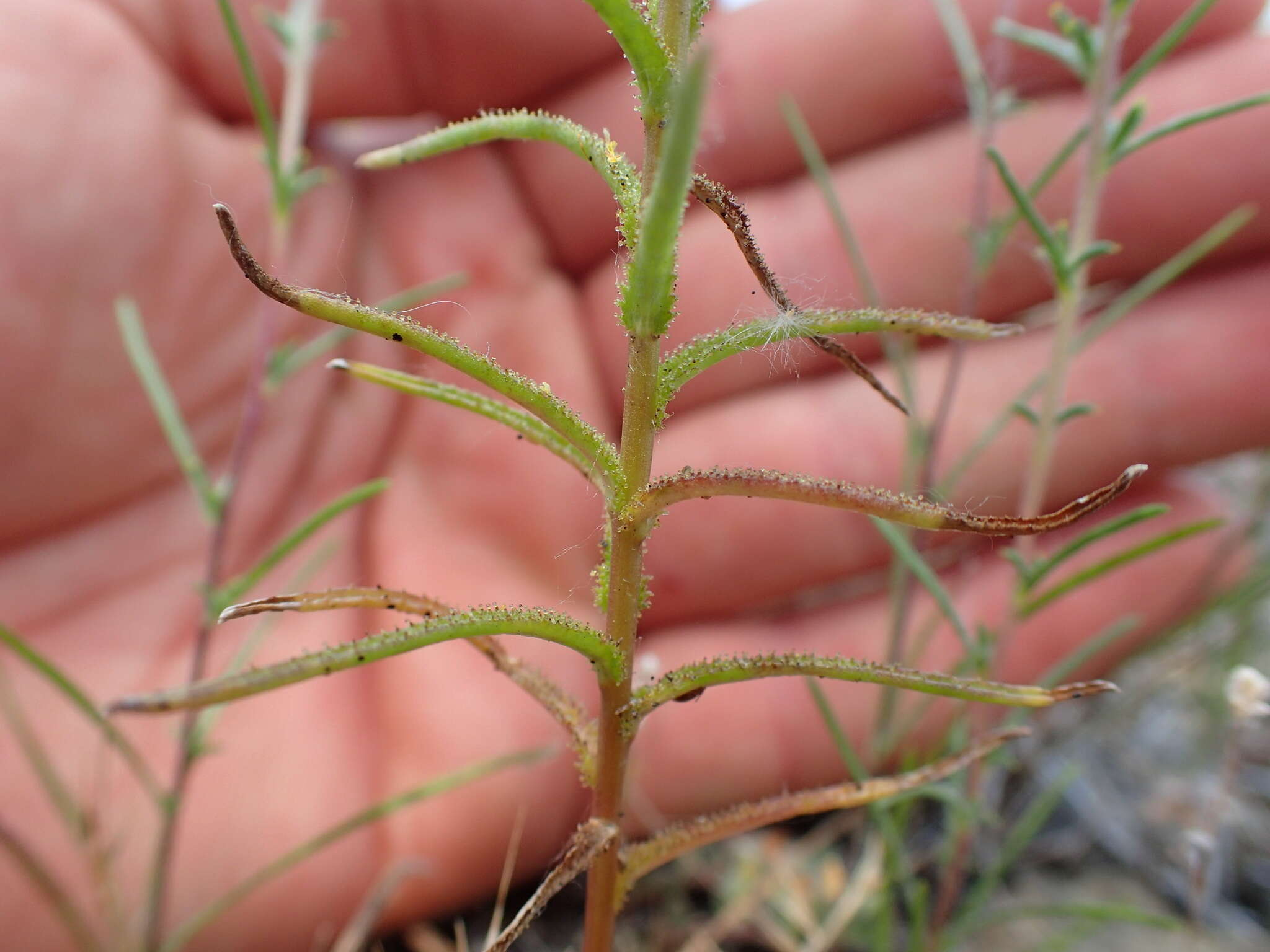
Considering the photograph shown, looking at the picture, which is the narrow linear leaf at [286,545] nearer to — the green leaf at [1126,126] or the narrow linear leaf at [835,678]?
the narrow linear leaf at [835,678]

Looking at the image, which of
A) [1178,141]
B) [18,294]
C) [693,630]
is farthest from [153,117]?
[1178,141]

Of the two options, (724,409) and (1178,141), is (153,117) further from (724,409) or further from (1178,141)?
(1178,141)

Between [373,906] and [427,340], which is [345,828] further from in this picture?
[427,340]

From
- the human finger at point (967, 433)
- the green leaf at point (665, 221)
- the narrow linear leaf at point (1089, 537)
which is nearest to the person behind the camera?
the green leaf at point (665, 221)

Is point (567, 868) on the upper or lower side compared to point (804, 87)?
lower

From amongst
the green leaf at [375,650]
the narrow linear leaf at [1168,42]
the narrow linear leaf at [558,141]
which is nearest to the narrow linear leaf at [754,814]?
the green leaf at [375,650]

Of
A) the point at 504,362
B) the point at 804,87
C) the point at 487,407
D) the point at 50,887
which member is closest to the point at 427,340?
the point at 487,407
